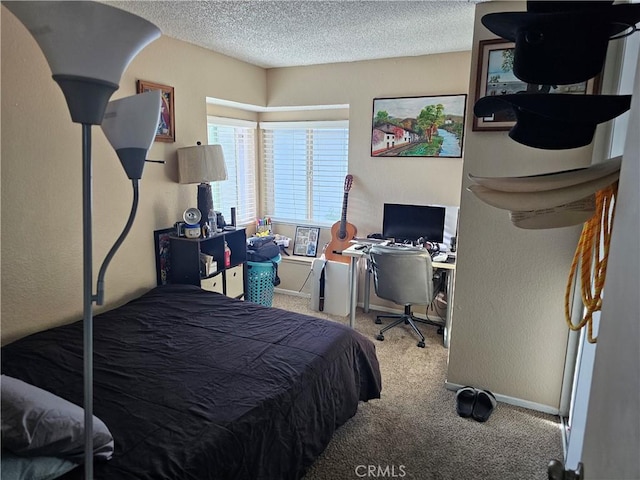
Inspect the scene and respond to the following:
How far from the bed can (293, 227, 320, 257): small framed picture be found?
1.95 metres

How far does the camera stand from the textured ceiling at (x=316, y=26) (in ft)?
8.10

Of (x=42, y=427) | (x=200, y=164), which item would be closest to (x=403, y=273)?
(x=200, y=164)

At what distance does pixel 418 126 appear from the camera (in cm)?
378

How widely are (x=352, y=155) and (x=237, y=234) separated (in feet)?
4.51

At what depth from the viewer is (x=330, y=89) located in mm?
4062

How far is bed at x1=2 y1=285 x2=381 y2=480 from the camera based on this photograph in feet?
4.81

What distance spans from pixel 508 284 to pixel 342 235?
73.8 inches

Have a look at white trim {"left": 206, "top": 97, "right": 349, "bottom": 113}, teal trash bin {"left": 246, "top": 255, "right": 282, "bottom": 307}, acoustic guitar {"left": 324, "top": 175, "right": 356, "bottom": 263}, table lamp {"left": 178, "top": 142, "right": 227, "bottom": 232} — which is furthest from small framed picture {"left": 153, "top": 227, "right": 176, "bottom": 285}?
acoustic guitar {"left": 324, "top": 175, "right": 356, "bottom": 263}

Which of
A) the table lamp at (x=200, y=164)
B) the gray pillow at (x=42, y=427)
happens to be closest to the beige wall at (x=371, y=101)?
the table lamp at (x=200, y=164)

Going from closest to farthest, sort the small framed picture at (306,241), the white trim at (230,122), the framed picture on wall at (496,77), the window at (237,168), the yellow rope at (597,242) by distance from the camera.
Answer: the yellow rope at (597,242)
the framed picture on wall at (496,77)
the white trim at (230,122)
the window at (237,168)
the small framed picture at (306,241)

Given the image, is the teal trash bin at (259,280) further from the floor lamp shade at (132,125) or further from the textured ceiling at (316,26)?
the floor lamp shade at (132,125)

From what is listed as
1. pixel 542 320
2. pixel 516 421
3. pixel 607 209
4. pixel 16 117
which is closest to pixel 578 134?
pixel 607 209

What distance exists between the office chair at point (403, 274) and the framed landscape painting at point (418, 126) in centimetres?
99

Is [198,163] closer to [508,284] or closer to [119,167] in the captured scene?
[119,167]
